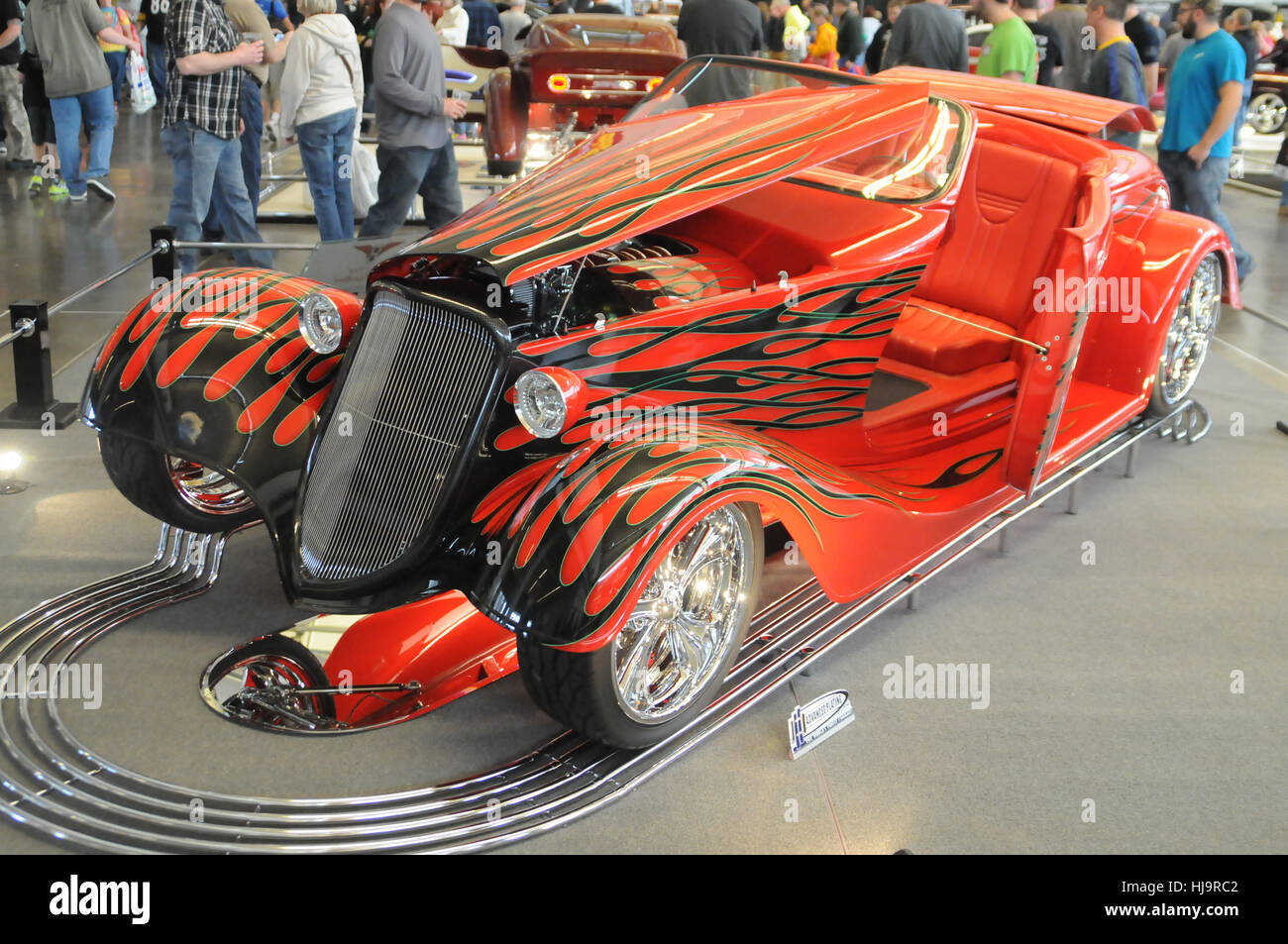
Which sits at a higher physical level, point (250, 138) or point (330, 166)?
point (250, 138)

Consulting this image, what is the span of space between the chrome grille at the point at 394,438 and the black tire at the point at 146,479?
0.78 metres

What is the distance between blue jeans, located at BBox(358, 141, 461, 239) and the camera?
22.2 ft

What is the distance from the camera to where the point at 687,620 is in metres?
3.12

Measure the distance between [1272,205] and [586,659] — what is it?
11.1 meters

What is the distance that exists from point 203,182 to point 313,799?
475cm

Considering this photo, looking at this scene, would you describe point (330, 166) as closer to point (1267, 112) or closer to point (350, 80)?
point (350, 80)

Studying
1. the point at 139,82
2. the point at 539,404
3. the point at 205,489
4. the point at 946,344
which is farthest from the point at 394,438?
the point at 139,82

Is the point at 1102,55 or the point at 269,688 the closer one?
the point at 269,688

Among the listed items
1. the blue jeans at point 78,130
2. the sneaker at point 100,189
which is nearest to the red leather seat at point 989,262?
the blue jeans at point 78,130

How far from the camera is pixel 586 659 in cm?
282

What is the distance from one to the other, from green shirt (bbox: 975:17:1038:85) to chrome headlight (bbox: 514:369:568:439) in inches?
247

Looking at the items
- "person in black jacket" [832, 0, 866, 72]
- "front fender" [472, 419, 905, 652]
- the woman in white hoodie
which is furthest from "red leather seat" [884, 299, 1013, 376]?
"person in black jacket" [832, 0, 866, 72]
